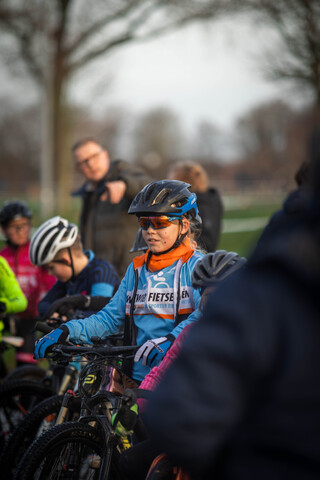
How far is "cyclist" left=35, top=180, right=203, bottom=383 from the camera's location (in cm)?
297

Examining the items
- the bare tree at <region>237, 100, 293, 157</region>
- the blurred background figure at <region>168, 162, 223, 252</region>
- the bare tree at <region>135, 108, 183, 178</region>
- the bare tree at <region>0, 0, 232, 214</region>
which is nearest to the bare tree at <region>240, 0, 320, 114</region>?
the bare tree at <region>0, 0, 232, 214</region>

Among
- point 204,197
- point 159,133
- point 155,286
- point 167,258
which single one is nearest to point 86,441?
point 155,286

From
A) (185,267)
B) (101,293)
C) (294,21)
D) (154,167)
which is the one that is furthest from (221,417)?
(154,167)

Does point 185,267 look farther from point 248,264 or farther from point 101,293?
point 248,264

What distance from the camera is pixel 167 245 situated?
10.1 feet

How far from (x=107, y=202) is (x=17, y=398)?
1.98 metres

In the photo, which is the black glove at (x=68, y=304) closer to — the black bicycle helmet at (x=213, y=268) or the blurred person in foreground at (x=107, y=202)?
Answer: the black bicycle helmet at (x=213, y=268)

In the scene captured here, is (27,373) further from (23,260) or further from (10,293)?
(23,260)

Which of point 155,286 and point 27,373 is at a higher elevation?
point 155,286

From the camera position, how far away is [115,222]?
5.51 metres

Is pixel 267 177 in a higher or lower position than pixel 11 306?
lower

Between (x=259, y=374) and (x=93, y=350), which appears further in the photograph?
(x=93, y=350)

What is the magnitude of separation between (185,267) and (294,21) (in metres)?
15.5

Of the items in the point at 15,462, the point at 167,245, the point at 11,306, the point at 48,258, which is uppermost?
the point at 167,245
